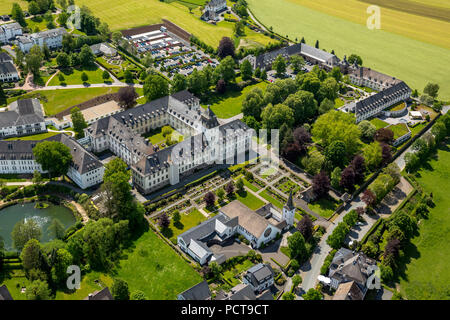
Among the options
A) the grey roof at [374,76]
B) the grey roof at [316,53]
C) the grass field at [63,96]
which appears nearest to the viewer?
the grass field at [63,96]

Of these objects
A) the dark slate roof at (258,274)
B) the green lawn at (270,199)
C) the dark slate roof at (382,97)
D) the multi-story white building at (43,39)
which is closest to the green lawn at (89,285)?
the dark slate roof at (258,274)

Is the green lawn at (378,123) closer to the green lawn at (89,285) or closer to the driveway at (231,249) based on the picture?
the driveway at (231,249)

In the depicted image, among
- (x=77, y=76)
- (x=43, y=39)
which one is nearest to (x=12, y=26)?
(x=43, y=39)

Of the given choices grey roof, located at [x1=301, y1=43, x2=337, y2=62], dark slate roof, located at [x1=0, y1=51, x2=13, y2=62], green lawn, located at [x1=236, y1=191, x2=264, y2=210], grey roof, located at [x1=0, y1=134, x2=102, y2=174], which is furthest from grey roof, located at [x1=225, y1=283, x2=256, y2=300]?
dark slate roof, located at [x1=0, y1=51, x2=13, y2=62]

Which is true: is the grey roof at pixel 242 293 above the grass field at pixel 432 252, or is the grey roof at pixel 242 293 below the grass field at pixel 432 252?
above

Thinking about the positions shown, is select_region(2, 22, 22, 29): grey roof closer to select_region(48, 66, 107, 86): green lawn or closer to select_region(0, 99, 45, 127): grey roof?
select_region(48, 66, 107, 86): green lawn

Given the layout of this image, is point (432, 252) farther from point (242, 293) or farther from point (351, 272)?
point (242, 293)

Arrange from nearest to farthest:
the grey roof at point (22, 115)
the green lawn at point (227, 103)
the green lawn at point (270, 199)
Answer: the green lawn at point (270, 199)
the grey roof at point (22, 115)
the green lawn at point (227, 103)
